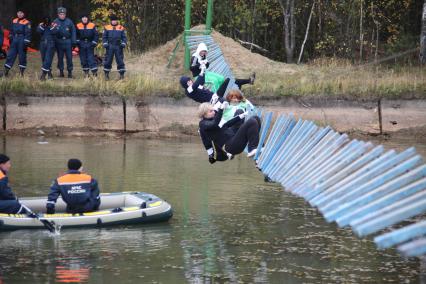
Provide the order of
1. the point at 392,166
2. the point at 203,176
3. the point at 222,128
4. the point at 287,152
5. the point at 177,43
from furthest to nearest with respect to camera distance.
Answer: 1. the point at 177,43
2. the point at 203,176
3. the point at 222,128
4. the point at 287,152
5. the point at 392,166

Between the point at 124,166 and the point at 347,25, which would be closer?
the point at 124,166

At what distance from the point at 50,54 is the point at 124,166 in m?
5.36

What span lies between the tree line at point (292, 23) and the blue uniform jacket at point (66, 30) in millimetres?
6769

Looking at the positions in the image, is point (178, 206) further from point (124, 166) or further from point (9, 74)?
point (9, 74)

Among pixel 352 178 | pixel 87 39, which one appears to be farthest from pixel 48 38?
pixel 352 178

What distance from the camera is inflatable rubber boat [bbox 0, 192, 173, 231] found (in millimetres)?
16609

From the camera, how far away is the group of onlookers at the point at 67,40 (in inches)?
1065

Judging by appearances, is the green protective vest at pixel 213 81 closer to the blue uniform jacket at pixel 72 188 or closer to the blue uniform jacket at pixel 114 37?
the blue uniform jacket at pixel 72 188

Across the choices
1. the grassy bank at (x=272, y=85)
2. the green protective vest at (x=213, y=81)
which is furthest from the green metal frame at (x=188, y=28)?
the green protective vest at (x=213, y=81)

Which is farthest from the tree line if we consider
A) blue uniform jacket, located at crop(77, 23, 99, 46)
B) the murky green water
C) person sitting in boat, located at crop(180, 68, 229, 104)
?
person sitting in boat, located at crop(180, 68, 229, 104)

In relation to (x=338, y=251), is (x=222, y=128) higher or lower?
higher

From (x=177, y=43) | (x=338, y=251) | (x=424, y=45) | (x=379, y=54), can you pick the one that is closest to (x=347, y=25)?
(x=379, y=54)

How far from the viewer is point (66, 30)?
27.0 m

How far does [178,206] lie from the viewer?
19.0m
